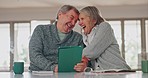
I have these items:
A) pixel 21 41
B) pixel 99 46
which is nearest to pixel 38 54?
pixel 99 46

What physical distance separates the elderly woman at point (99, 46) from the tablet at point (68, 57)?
90 mm

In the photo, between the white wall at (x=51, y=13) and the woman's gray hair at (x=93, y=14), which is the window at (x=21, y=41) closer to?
the white wall at (x=51, y=13)

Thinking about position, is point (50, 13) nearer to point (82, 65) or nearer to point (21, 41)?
point (21, 41)

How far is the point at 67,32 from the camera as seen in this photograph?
7.95 ft

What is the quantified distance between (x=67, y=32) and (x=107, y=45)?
46 cm

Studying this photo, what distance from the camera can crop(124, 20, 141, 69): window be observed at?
30.2 ft

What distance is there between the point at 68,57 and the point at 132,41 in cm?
722

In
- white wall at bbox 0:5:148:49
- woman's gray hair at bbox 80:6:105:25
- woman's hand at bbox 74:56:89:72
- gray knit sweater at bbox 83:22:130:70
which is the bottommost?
woman's hand at bbox 74:56:89:72

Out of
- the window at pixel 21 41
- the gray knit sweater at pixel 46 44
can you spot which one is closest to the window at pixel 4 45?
the window at pixel 21 41

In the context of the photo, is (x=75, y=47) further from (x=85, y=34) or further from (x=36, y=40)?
(x=36, y=40)

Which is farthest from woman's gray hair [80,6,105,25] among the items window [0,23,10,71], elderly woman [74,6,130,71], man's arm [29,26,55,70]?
window [0,23,10,71]

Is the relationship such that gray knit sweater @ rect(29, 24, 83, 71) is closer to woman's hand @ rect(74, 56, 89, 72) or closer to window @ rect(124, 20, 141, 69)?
woman's hand @ rect(74, 56, 89, 72)

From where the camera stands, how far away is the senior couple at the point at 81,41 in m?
2.07

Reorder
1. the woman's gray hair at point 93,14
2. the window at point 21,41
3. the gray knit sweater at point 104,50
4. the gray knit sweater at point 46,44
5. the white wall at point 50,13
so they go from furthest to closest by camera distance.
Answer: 1. the window at point 21,41
2. the white wall at point 50,13
3. the gray knit sweater at point 46,44
4. the woman's gray hair at point 93,14
5. the gray knit sweater at point 104,50
